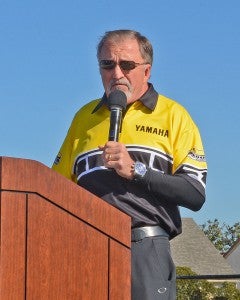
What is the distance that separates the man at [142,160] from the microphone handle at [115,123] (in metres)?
0.04

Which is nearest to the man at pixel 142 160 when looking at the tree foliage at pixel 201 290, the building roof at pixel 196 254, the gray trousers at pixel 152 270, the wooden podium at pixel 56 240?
the gray trousers at pixel 152 270

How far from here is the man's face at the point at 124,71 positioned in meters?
3.82

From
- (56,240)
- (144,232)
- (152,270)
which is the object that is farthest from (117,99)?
Answer: (56,240)

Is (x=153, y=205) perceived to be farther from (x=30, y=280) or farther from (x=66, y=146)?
(x=30, y=280)

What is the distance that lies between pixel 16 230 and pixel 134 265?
832mm

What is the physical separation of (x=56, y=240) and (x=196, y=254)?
6383cm

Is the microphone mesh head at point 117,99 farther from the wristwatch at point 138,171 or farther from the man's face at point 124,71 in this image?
the wristwatch at point 138,171

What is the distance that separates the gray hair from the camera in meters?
3.90

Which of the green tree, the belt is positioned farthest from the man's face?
the green tree

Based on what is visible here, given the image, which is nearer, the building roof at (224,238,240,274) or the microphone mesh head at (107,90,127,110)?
the microphone mesh head at (107,90,127,110)

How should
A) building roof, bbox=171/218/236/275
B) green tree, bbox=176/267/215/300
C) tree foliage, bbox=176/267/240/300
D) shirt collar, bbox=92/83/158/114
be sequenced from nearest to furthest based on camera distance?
shirt collar, bbox=92/83/158/114, green tree, bbox=176/267/215/300, tree foliage, bbox=176/267/240/300, building roof, bbox=171/218/236/275

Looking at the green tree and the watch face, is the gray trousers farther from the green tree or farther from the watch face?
the green tree

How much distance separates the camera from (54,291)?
2930 mm

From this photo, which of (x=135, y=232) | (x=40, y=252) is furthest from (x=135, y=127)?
(x=40, y=252)
